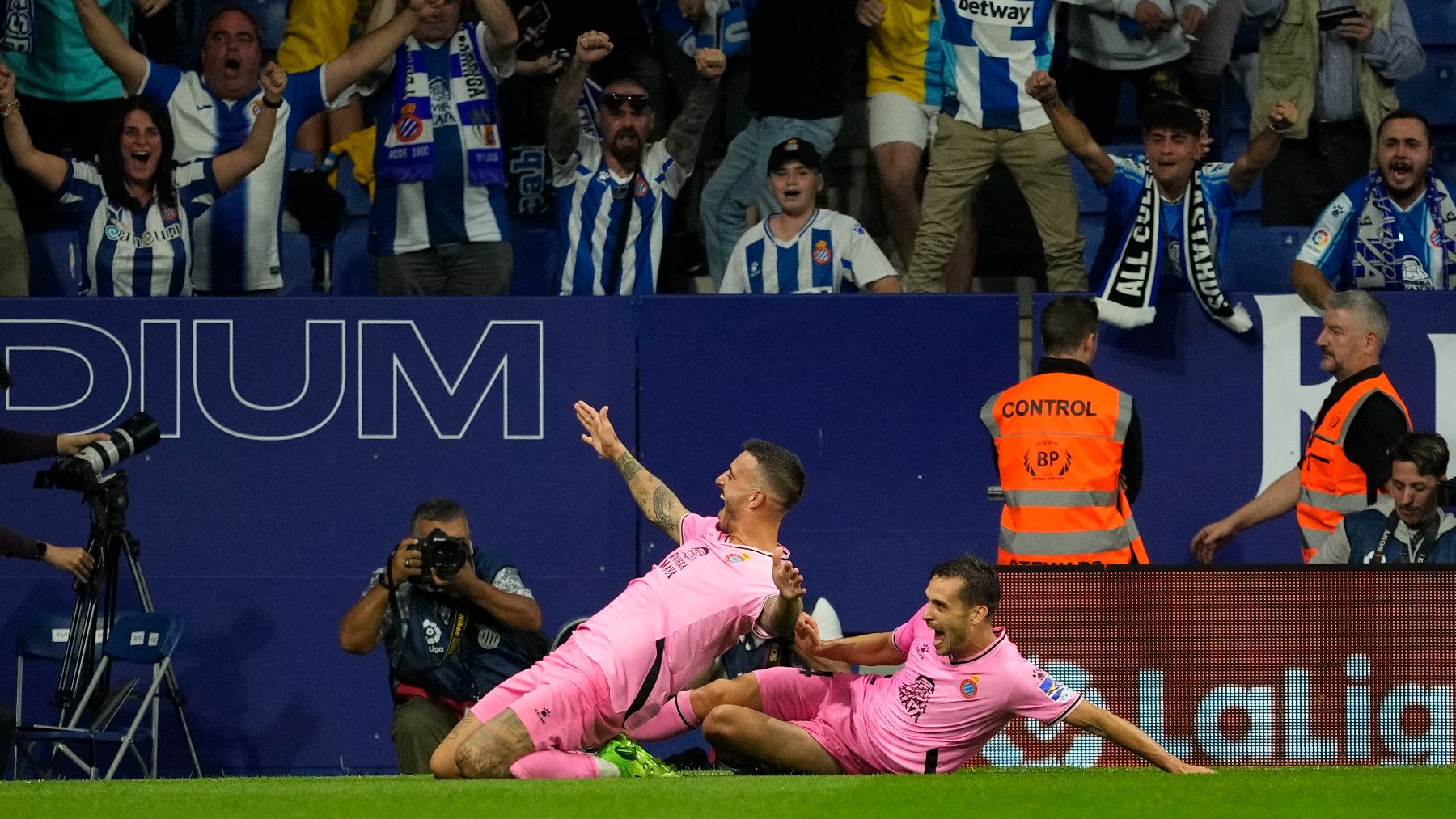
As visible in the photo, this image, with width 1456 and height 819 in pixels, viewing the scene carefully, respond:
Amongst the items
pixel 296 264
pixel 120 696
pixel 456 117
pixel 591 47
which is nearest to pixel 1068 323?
pixel 591 47

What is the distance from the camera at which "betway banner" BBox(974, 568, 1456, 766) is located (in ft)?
23.2

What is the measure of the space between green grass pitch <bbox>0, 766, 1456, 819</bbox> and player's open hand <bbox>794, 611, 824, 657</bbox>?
44 centimetres

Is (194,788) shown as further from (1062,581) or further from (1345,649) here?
(1345,649)

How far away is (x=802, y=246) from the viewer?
9.80m

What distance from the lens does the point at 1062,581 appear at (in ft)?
23.3

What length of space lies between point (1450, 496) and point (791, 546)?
302 centimetres

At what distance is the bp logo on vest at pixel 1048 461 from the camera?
27.0 ft

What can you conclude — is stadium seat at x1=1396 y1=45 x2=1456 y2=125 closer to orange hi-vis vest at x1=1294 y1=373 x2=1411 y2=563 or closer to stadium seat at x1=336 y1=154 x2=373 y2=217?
orange hi-vis vest at x1=1294 y1=373 x2=1411 y2=563

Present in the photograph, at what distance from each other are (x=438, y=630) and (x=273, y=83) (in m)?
2.79

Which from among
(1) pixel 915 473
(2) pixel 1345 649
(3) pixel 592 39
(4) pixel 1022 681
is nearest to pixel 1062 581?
(4) pixel 1022 681

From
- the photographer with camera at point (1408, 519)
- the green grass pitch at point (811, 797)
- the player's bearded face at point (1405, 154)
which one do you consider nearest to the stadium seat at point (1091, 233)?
the player's bearded face at point (1405, 154)

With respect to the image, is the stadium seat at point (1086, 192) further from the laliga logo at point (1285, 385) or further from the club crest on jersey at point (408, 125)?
the club crest on jersey at point (408, 125)

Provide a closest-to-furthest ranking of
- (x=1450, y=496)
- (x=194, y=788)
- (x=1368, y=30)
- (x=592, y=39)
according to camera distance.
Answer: (x=194, y=788)
(x=1450, y=496)
(x=592, y=39)
(x=1368, y=30)

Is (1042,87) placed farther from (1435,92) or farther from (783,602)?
(1435,92)
